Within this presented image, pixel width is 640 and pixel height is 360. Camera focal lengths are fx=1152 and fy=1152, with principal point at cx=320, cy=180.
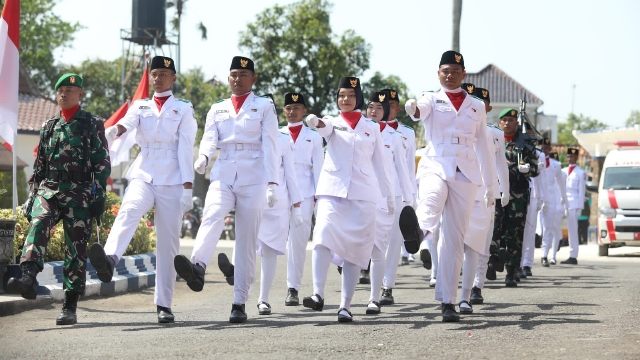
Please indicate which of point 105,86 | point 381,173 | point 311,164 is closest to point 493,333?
point 381,173

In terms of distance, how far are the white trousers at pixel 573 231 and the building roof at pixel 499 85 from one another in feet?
206

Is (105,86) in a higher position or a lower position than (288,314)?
higher

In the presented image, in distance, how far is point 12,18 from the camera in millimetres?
13719

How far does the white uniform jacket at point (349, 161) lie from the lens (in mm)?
10086

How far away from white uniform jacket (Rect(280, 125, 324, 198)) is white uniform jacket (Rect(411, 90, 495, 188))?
2897 millimetres

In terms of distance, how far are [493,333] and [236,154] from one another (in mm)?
2713

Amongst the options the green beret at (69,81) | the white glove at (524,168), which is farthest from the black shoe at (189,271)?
the white glove at (524,168)

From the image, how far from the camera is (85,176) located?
9969mm

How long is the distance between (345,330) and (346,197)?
140 cm

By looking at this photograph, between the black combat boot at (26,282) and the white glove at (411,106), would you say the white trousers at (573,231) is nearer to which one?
the white glove at (411,106)

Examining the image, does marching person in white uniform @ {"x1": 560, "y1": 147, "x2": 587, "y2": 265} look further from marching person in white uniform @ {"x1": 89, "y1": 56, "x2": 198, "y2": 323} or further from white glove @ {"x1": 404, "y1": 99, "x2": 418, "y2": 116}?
marching person in white uniform @ {"x1": 89, "y1": 56, "x2": 198, "y2": 323}

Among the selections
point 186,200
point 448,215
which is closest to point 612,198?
point 448,215

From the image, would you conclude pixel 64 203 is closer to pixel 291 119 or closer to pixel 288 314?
pixel 288 314

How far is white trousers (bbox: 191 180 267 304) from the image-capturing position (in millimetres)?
9688
